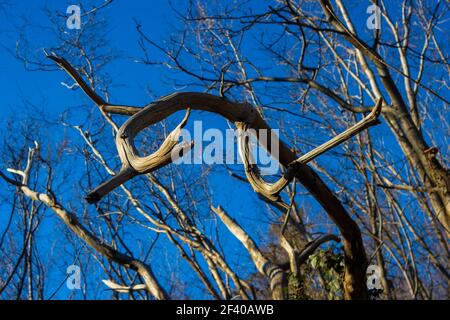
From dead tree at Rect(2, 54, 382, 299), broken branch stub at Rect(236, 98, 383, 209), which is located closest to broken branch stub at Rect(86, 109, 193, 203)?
dead tree at Rect(2, 54, 382, 299)

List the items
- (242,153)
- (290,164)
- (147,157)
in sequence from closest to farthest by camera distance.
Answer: (147,157) → (290,164) → (242,153)

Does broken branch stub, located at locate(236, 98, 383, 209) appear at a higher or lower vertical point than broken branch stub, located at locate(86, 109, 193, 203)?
higher

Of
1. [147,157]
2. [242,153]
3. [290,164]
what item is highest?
[242,153]

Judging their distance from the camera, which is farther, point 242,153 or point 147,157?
point 242,153

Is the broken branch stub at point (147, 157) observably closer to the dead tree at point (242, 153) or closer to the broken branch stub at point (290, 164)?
the dead tree at point (242, 153)

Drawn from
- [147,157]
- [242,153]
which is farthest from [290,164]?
[147,157]

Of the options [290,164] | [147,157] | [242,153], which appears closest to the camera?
[147,157]

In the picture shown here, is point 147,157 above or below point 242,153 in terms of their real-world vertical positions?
below

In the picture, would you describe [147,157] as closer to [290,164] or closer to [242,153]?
[290,164]

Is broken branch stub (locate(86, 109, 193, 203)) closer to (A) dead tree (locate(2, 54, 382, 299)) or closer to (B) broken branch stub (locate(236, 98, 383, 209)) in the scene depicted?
(A) dead tree (locate(2, 54, 382, 299))

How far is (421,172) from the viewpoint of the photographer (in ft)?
17.8
